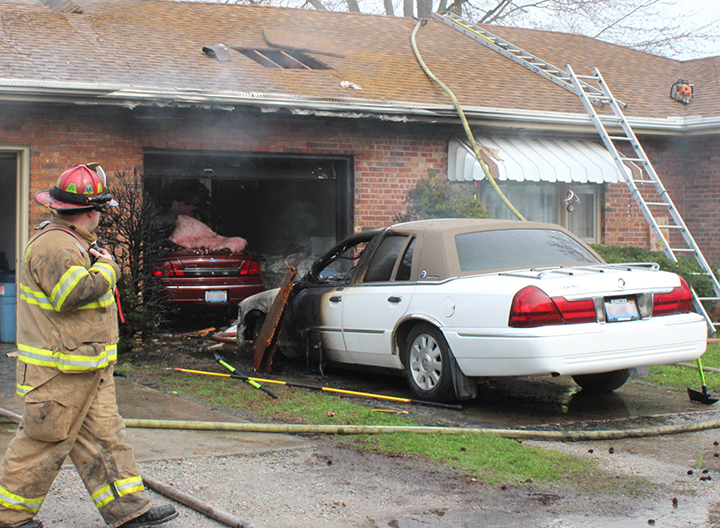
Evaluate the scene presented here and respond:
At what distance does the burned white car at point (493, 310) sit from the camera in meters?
5.53

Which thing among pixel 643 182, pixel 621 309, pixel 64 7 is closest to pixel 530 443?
pixel 621 309

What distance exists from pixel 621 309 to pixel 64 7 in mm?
10961

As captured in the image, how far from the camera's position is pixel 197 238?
1234 centimetres

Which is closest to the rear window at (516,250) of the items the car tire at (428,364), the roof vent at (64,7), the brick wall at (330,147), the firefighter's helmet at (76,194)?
the car tire at (428,364)

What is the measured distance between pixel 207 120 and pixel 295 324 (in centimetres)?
390

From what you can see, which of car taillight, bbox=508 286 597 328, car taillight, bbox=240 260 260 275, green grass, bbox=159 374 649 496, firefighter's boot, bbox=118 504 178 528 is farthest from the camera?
car taillight, bbox=240 260 260 275

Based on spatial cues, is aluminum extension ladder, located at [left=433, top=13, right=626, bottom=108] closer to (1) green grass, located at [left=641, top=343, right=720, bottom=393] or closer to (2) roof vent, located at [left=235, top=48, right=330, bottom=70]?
(2) roof vent, located at [left=235, top=48, right=330, bottom=70]

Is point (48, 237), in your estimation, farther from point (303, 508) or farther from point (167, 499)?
point (303, 508)

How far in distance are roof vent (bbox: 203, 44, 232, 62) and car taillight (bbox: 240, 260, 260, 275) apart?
2971 millimetres

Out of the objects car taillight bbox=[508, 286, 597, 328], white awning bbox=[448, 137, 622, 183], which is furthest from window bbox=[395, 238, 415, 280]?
white awning bbox=[448, 137, 622, 183]

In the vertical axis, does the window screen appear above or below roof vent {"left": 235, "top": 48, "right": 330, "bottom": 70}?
below

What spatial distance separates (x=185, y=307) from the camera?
37.9ft

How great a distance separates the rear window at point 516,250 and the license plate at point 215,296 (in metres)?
5.62

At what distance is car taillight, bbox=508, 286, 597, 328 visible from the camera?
549 centimetres
